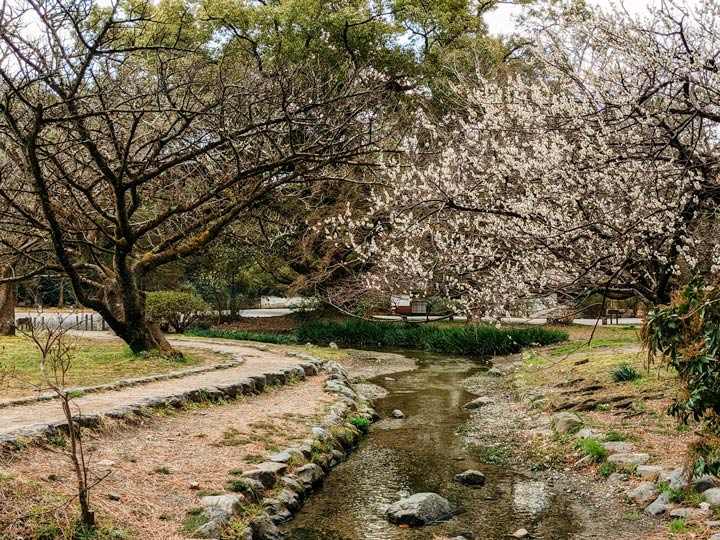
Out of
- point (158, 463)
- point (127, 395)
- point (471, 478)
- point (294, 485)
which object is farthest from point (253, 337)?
point (158, 463)

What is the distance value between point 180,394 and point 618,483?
5.61m

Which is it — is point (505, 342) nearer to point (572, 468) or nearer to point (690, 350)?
point (572, 468)

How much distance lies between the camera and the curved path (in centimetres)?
676

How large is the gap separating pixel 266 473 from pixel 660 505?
365 cm

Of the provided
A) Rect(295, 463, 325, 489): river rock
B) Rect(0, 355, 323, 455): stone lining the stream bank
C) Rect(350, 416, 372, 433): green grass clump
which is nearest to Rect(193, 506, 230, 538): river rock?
Rect(295, 463, 325, 489): river rock

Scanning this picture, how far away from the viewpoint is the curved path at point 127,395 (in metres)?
6.76

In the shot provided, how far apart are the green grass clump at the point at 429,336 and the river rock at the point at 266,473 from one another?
12567mm

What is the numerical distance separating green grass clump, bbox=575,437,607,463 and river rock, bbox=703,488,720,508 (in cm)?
192

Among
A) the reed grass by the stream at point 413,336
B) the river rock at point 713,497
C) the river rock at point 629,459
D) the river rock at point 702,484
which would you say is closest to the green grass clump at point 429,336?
the reed grass by the stream at point 413,336

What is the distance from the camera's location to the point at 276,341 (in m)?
→ 21.3

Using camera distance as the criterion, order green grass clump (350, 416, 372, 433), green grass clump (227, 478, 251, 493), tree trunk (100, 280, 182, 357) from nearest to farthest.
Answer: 1. green grass clump (227, 478, 251, 493)
2. green grass clump (350, 416, 372, 433)
3. tree trunk (100, 280, 182, 357)

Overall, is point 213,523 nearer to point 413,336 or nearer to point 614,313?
point 413,336

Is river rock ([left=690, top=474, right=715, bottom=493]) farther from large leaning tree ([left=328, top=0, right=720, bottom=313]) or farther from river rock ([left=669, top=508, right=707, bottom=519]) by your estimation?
large leaning tree ([left=328, top=0, right=720, bottom=313])

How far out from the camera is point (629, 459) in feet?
22.7
